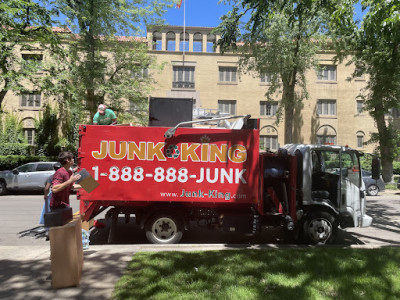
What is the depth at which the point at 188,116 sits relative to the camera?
7.16m

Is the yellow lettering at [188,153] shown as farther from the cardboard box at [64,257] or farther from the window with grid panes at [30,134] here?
the window with grid panes at [30,134]

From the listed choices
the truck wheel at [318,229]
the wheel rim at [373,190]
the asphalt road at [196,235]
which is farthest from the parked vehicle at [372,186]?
the truck wheel at [318,229]

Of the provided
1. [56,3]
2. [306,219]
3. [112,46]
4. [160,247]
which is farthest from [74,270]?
[112,46]

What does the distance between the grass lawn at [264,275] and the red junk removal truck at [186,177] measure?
1040mm

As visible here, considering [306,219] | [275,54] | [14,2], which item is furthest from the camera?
[275,54]

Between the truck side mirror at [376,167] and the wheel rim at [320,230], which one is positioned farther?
the wheel rim at [320,230]

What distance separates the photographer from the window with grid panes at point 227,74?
3155 centimetres

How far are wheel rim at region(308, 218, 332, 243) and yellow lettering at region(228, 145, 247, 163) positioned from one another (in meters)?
2.22

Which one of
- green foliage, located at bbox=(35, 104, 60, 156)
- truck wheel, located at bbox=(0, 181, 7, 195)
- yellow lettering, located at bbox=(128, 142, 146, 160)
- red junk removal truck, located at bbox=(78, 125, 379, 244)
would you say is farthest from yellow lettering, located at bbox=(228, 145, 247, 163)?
green foliage, located at bbox=(35, 104, 60, 156)

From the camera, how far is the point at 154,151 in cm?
A: 630

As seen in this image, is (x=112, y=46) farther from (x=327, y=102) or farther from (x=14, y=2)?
(x=327, y=102)

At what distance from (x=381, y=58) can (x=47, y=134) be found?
25919 millimetres

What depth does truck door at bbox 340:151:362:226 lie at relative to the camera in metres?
6.80

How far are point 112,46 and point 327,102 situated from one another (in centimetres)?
2184
